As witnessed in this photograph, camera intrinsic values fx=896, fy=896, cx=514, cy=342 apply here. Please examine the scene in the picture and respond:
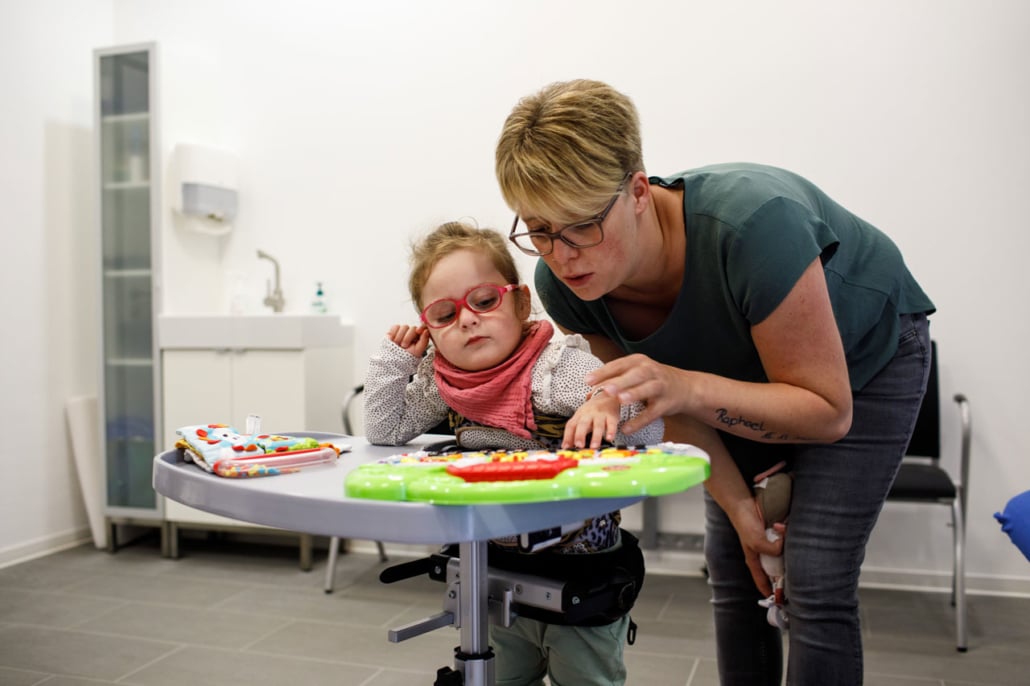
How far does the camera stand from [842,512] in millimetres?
1366

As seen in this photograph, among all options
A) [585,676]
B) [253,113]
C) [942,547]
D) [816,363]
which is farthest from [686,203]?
[253,113]

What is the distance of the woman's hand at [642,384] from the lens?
111 cm

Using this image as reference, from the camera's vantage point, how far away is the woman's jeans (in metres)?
1.35

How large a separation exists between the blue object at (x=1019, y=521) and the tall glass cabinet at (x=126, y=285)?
11.0 ft

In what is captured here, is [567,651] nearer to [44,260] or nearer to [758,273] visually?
[758,273]

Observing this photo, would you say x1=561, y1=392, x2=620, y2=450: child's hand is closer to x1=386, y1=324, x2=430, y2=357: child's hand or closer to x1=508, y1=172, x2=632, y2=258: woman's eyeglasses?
x1=508, y1=172, x2=632, y2=258: woman's eyeglasses

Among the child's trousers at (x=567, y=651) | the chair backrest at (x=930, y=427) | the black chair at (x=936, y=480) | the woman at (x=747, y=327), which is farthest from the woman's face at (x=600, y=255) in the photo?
the chair backrest at (x=930, y=427)

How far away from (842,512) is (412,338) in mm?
752

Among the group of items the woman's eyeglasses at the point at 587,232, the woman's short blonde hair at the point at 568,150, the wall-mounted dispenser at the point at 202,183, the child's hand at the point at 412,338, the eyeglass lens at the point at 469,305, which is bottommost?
the child's hand at the point at 412,338

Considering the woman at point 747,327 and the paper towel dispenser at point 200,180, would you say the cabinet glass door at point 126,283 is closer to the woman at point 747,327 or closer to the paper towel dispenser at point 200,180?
the paper towel dispenser at point 200,180

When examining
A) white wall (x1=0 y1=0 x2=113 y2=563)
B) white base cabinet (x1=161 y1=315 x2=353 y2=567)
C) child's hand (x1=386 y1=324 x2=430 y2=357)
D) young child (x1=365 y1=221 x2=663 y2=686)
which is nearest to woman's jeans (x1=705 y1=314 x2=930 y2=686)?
young child (x1=365 y1=221 x2=663 y2=686)

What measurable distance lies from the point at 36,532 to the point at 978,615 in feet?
12.3

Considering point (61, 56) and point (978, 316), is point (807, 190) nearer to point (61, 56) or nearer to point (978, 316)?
point (978, 316)

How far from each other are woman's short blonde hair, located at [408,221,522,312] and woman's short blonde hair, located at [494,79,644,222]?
0.81 ft
